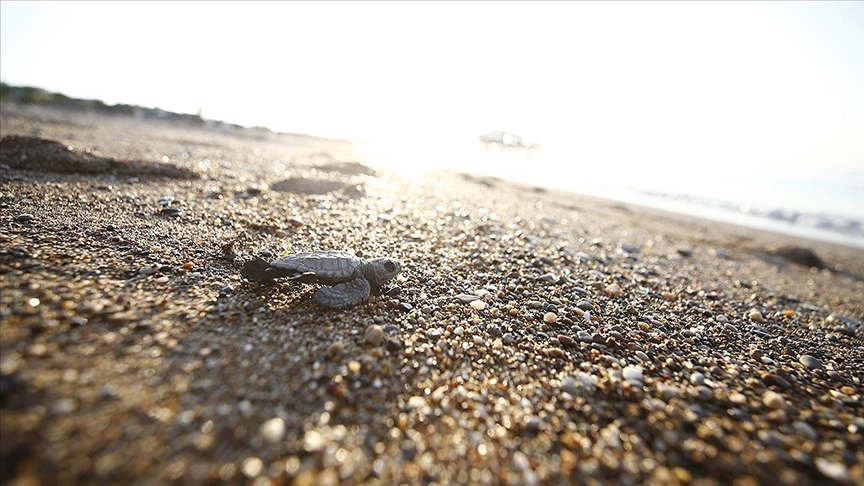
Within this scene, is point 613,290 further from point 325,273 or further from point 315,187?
point 315,187

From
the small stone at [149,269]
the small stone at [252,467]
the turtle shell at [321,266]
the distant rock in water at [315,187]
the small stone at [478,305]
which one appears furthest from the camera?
the distant rock in water at [315,187]

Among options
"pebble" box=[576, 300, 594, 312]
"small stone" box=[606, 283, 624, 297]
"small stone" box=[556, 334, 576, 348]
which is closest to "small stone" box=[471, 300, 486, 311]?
"small stone" box=[556, 334, 576, 348]

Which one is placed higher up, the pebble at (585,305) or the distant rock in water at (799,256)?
the distant rock in water at (799,256)

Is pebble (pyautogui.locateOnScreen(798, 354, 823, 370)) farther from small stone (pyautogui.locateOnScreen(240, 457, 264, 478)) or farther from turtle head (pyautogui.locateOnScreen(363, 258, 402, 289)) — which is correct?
small stone (pyautogui.locateOnScreen(240, 457, 264, 478))

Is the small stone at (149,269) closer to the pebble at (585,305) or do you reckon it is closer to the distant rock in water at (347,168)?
the pebble at (585,305)

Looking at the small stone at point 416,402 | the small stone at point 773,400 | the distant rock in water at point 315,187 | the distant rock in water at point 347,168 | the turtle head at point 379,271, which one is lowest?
the small stone at point 416,402

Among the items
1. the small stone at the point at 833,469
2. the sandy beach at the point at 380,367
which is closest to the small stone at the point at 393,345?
the sandy beach at the point at 380,367

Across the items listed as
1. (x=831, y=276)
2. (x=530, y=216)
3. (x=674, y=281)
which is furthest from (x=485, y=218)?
(x=831, y=276)
